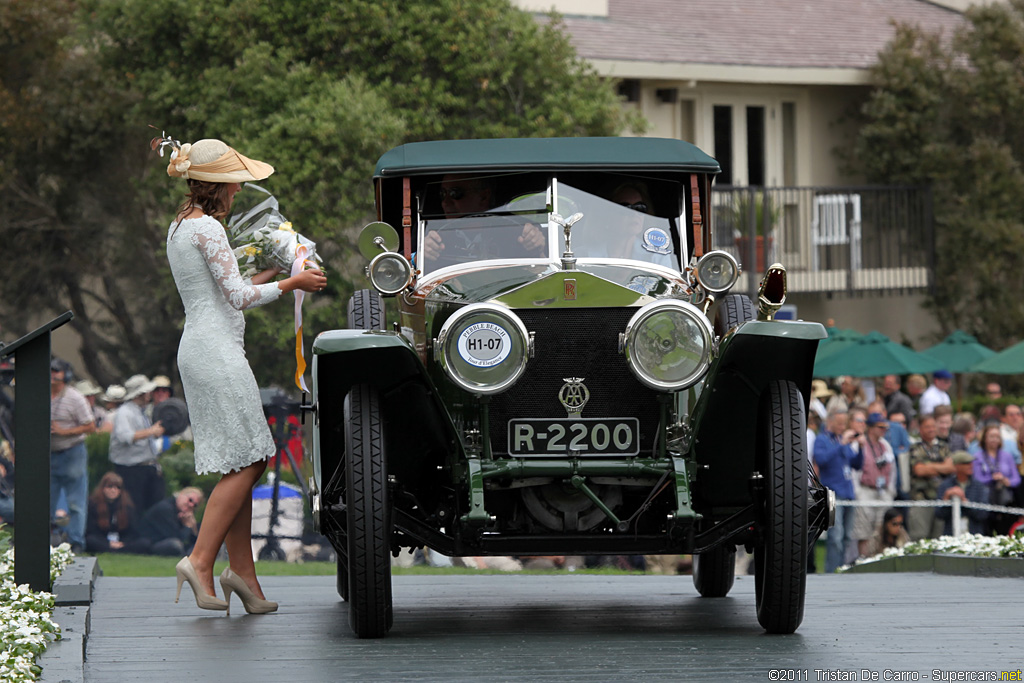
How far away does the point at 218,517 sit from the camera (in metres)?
6.84

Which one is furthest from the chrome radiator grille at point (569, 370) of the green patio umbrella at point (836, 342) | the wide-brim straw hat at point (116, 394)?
the green patio umbrella at point (836, 342)

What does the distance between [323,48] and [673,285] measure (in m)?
13.0

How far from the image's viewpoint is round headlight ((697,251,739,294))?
6664 mm

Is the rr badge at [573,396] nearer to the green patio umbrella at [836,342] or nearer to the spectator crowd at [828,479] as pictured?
the spectator crowd at [828,479]

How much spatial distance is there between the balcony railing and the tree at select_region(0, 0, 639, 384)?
670 cm

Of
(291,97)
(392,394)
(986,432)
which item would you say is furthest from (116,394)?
(392,394)

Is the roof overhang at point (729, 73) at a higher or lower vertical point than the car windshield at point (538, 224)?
higher

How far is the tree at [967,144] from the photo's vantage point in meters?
24.2

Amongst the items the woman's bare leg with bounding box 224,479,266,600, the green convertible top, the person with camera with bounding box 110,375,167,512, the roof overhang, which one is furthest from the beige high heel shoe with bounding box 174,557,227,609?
the roof overhang

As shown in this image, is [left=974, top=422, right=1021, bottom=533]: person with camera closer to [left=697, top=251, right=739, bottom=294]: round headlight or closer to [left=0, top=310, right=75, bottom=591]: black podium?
[left=697, top=251, right=739, bottom=294]: round headlight

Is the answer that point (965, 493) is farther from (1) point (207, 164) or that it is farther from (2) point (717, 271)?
(1) point (207, 164)

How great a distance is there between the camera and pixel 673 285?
6.74 metres

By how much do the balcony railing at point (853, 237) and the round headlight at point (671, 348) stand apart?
1863 centimetres

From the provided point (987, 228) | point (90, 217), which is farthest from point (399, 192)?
point (987, 228)
